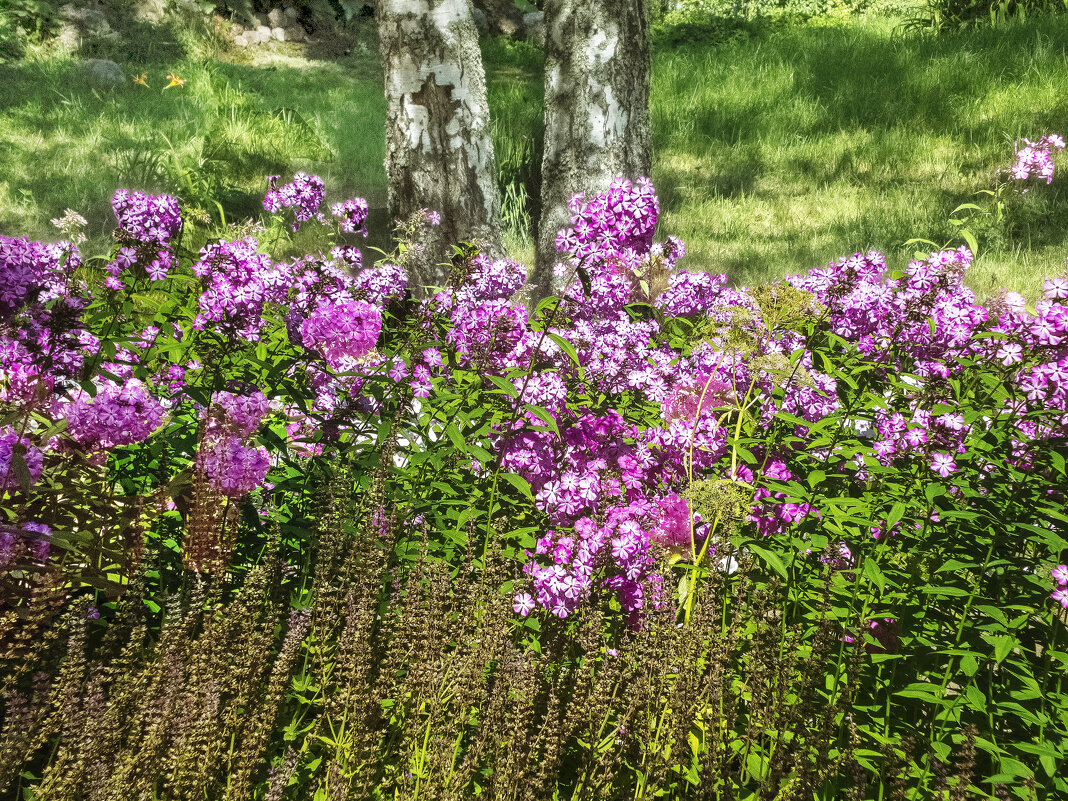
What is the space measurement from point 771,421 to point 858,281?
889 millimetres

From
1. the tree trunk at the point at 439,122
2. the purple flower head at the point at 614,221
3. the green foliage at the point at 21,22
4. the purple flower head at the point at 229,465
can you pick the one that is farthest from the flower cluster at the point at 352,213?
the green foliage at the point at 21,22

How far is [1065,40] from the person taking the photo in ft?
32.8

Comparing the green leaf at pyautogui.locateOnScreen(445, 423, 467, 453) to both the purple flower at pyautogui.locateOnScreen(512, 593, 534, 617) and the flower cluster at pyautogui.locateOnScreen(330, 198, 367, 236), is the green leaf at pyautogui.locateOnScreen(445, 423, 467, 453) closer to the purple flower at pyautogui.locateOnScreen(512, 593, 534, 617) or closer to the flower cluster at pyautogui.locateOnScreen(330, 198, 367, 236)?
the purple flower at pyautogui.locateOnScreen(512, 593, 534, 617)

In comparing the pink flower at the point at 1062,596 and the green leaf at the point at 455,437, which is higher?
the green leaf at the point at 455,437

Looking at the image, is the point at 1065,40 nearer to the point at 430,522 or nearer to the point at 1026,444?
the point at 1026,444

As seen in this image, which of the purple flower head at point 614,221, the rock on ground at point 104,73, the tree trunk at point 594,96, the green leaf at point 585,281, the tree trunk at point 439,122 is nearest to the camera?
the green leaf at point 585,281

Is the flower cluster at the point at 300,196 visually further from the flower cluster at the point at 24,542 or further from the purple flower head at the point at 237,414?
the flower cluster at the point at 24,542

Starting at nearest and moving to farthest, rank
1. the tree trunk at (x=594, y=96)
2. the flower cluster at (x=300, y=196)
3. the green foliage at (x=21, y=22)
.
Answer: the flower cluster at (x=300, y=196)
the tree trunk at (x=594, y=96)
the green foliage at (x=21, y=22)

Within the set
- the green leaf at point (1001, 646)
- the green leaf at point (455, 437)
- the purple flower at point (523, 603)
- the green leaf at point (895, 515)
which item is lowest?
the purple flower at point (523, 603)

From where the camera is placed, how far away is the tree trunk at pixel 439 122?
17.4 ft

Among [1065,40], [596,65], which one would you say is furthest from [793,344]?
[1065,40]

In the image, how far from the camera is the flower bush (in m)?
2.12

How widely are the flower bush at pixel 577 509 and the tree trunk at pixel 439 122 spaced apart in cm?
222

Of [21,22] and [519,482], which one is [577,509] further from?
[21,22]
